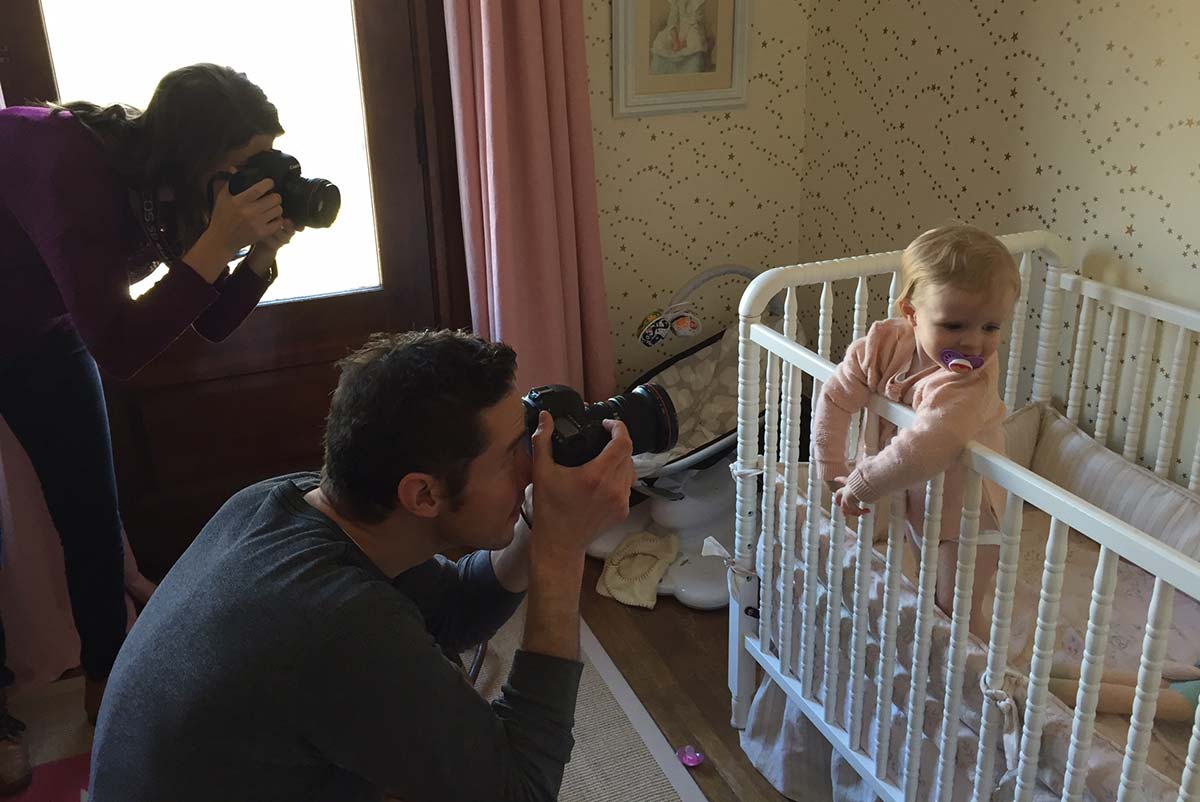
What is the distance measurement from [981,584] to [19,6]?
211cm

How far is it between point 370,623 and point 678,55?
2.01 m

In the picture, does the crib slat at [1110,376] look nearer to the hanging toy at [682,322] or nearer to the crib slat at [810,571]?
the crib slat at [810,571]

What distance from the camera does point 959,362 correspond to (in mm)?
1320

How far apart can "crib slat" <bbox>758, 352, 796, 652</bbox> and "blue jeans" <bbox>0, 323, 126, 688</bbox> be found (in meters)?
1.19

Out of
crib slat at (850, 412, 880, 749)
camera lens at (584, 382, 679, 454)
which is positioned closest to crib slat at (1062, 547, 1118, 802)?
crib slat at (850, 412, 880, 749)

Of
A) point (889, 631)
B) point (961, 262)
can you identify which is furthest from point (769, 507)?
point (961, 262)

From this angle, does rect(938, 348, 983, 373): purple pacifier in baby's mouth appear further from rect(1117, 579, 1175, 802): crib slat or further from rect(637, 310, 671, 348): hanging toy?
rect(637, 310, 671, 348): hanging toy

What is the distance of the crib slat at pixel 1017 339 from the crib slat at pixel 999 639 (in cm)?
78

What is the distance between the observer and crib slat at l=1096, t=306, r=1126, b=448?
186 centimetres

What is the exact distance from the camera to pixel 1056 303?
6.31 feet

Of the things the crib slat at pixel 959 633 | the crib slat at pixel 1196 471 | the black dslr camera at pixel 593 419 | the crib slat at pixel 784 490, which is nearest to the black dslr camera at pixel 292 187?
the black dslr camera at pixel 593 419

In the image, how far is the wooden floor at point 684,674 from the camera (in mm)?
1901

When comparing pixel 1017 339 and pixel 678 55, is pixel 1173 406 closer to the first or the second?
pixel 1017 339

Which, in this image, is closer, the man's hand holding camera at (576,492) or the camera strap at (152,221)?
the man's hand holding camera at (576,492)
